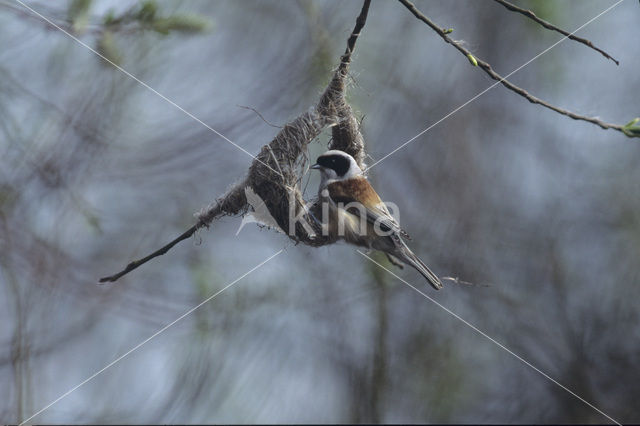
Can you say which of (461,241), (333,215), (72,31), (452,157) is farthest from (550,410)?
(72,31)

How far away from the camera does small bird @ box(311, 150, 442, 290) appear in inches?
64.3

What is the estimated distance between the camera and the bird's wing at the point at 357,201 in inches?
67.2

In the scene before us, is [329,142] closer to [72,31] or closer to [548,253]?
[72,31]

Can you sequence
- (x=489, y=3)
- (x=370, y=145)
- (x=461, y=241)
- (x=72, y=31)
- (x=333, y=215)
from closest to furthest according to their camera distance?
(x=333, y=215), (x=72, y=31), (x=370, y=145), (x=461, y=241), (x=489, y=3)

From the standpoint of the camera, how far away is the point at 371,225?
5.56 ft

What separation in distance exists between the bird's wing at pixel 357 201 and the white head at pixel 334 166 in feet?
0.07

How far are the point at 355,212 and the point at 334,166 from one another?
0.16 meters

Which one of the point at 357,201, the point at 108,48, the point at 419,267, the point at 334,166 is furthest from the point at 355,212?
the point at 108,48

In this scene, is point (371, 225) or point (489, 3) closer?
point (371, 225)

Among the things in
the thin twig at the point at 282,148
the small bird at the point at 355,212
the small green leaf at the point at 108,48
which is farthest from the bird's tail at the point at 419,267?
the small green leaf at the point at 108,48

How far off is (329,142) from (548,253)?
140 centimetres

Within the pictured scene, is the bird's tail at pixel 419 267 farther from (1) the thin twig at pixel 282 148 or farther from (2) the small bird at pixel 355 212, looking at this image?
(1) the thin twig at pixel 282 148

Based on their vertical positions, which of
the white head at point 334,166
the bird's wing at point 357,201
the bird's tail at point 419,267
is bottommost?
the bird's tail at point 419,267

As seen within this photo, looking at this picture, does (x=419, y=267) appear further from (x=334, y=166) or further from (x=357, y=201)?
(x=334, y=166)
